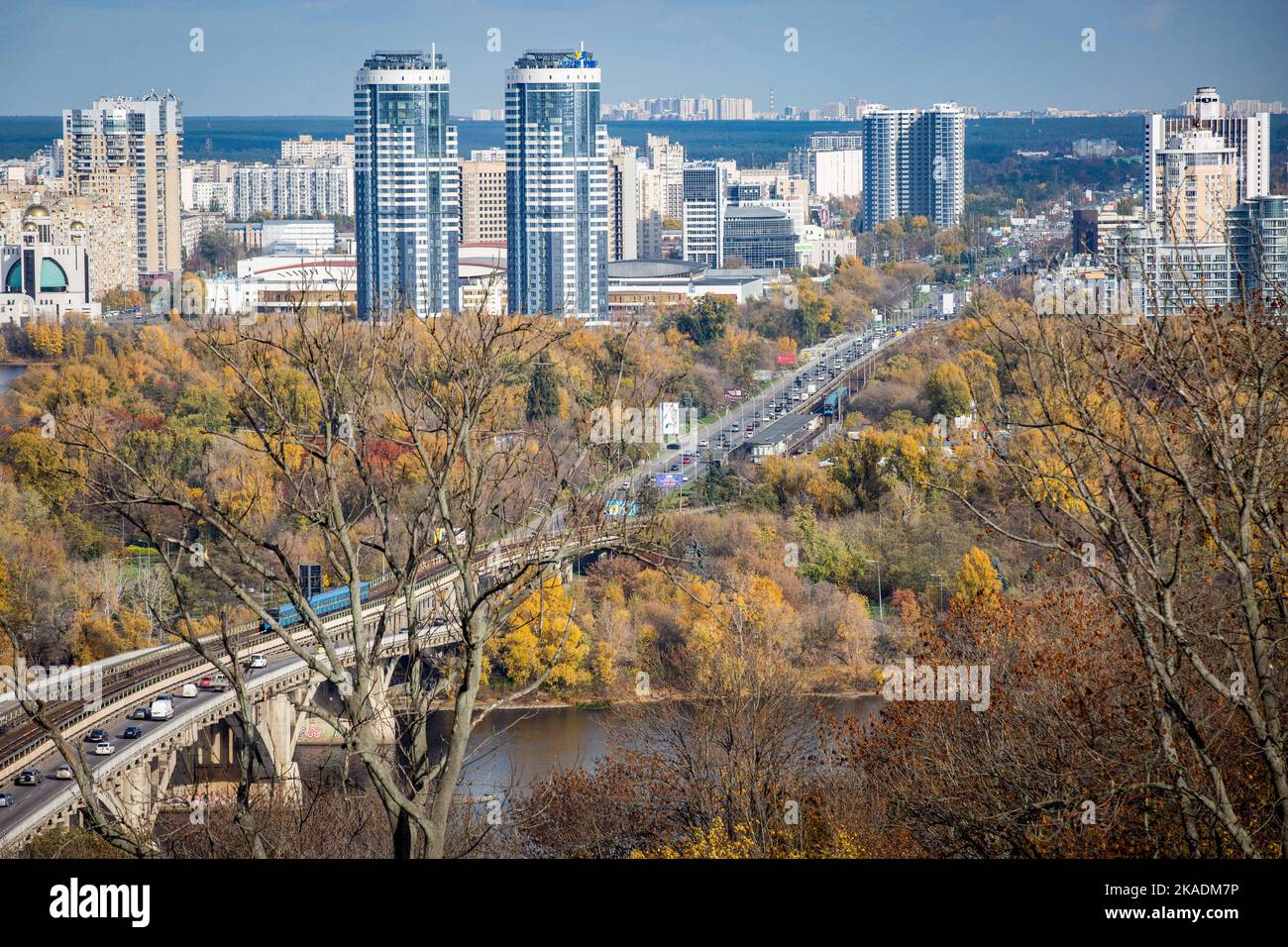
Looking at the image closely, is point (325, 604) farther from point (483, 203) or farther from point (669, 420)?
point (483, 203)

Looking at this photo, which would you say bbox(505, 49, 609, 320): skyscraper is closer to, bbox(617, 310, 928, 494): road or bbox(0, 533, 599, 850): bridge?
bbox(617, 310, 928, 494): road

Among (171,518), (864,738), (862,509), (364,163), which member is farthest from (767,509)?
(364,163)

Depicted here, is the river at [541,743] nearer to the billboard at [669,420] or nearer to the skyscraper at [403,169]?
the billboard at [669,420]

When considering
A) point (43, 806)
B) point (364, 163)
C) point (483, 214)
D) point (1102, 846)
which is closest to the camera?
point (1102, 846)

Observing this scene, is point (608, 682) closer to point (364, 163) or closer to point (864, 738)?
point (864, 738)

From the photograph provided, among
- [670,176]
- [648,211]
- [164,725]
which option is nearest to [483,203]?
[648,211]
